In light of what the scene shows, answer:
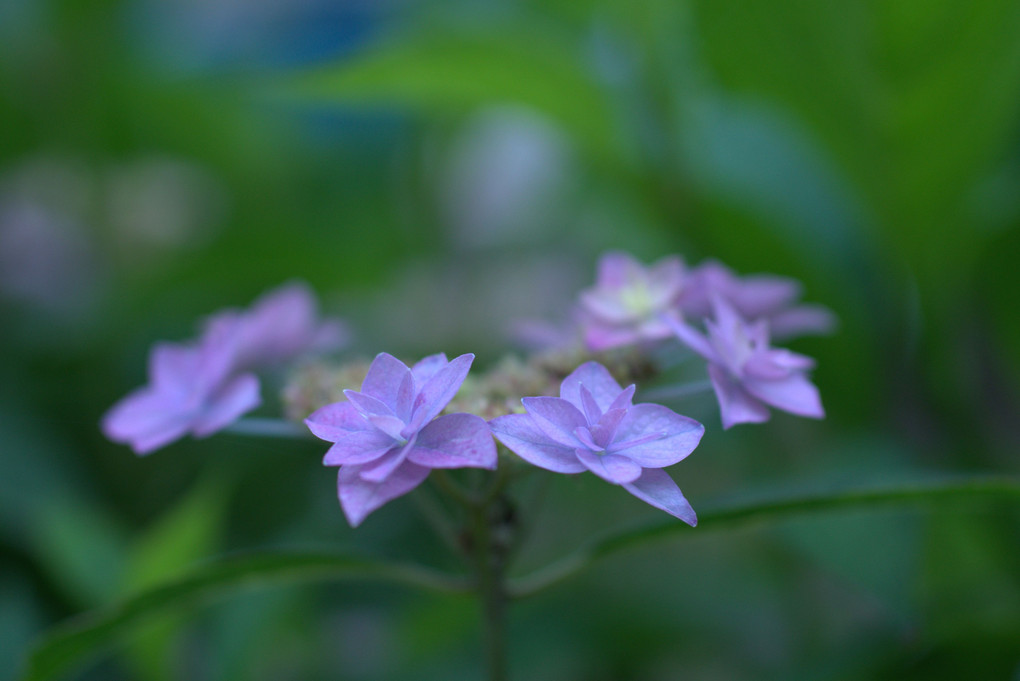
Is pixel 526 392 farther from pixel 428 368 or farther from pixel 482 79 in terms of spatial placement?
pixel 482 79

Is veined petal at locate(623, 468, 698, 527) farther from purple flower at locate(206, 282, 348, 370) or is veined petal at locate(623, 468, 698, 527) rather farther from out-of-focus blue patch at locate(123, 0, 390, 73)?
out-of-focus blue patch at locate(123, 0, 390, 73)

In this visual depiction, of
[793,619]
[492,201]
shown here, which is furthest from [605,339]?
[492,201]

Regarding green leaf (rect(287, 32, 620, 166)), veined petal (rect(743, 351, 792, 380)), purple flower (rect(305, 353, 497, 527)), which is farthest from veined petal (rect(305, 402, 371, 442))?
green leaf (rect(287, 32, 620, 166))

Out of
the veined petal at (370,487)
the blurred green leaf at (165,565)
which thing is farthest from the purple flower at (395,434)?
the blurred green leaf at (165,565)

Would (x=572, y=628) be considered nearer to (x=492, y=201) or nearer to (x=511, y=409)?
(x=511, y=409)

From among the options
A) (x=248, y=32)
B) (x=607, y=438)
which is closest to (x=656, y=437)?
(x=607, y=438)

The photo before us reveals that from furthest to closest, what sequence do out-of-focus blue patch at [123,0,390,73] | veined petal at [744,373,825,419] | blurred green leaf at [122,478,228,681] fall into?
out-of-focus blue patch at [123,0,390,73]
blurred green leaf at [122,478,228,681]
veined petal at [744,373,825,419]
